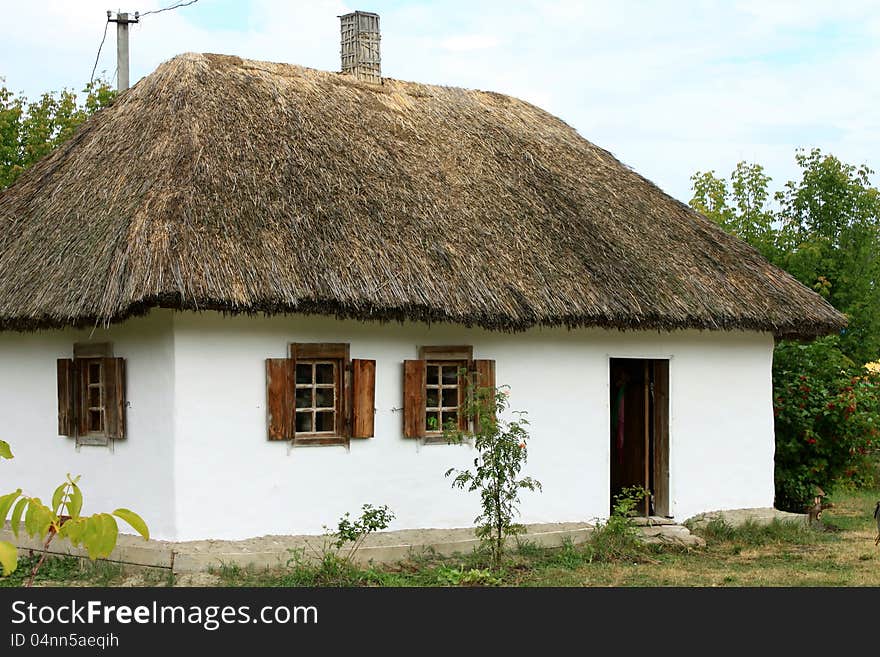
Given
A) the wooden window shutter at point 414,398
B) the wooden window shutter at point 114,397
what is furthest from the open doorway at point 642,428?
the wooden window shutter at point 114,397

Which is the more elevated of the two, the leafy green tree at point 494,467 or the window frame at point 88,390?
the window frame at point 88,390

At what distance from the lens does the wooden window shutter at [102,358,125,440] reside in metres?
10.4

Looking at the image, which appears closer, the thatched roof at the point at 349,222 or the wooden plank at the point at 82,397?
the thatched roof at the point at 349,222

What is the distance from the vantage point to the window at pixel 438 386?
435 inches

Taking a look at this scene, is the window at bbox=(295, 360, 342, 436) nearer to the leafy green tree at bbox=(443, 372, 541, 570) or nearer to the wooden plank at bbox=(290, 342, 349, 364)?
the wooden plank at bbox=(290, 342, 349, 364)

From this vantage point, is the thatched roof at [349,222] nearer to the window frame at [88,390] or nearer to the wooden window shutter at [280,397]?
the window frame at [88,390]

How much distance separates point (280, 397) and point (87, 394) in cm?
198

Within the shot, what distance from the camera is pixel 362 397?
10750mm

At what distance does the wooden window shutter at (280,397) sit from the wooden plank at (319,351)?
0.35 ft

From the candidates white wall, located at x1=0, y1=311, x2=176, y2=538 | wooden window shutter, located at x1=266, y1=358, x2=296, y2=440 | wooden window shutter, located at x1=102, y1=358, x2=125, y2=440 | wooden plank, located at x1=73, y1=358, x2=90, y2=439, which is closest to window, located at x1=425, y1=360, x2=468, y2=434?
wooden window shutter, located at x1=266, y1=358, x2=296, y2=440

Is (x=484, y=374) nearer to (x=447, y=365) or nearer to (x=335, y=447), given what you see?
(x=447, y=365)

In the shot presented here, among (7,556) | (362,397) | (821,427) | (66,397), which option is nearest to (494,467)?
(362,397)

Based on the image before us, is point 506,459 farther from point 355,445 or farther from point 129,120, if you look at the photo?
point 129,120

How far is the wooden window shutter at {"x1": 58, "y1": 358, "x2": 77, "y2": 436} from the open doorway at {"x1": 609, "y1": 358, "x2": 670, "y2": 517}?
18.7 ft
